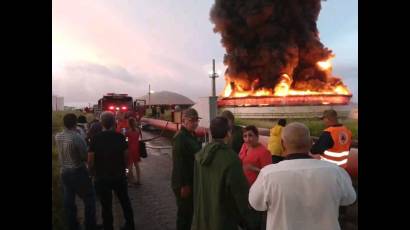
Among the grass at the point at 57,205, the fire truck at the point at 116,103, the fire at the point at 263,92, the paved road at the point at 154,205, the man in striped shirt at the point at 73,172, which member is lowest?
the paved road at the point at 154,205

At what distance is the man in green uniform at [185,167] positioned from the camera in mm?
4238

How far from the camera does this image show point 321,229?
2.45 metres

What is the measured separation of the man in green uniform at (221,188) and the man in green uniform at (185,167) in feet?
2.80

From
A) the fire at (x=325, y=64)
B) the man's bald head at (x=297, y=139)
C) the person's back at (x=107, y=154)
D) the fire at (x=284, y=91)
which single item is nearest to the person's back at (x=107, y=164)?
the person's back at (x=107, y=154)

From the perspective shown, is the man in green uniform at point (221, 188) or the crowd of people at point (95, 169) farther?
the crowd of people at point (95, 169)

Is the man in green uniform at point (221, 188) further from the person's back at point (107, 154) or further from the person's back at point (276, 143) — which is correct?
the person's back at point (276, 143)

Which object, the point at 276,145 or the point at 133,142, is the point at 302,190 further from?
the point at 133,142

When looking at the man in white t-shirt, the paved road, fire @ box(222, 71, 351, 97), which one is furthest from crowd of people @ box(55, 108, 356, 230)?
fire @ box(222, 71, 351, 97)

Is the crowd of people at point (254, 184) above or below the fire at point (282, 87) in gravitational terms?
below

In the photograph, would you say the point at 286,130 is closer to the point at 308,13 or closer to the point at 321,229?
the point at 321,229

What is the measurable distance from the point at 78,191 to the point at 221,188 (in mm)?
2747

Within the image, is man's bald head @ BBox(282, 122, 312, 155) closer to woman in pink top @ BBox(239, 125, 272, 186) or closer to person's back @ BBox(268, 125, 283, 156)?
woman in pink top @ BBox(239, 125, 272, 186)

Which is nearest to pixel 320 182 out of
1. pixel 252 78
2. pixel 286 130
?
pixel 286 130
